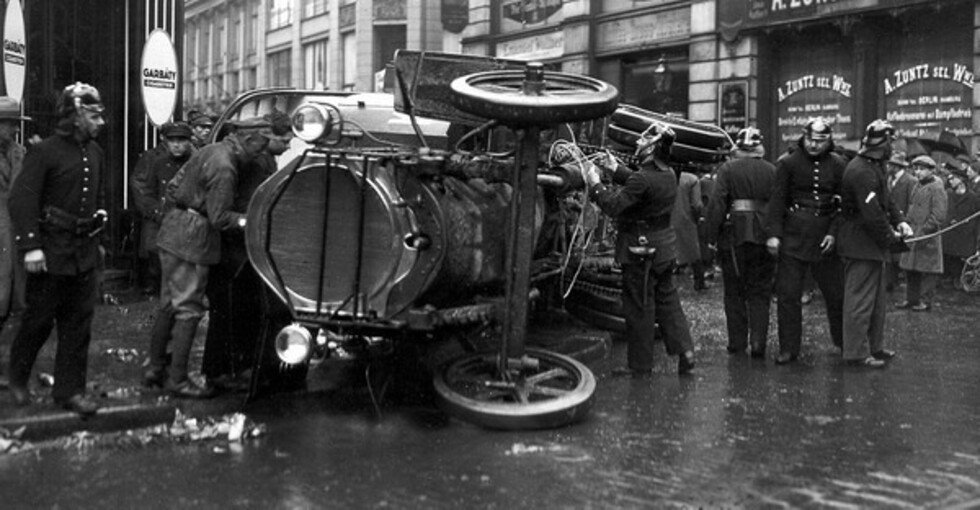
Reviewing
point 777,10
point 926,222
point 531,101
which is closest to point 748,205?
point 531,101

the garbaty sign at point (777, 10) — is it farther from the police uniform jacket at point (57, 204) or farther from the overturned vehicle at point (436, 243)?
the police uniform jacket at point (57, 204)

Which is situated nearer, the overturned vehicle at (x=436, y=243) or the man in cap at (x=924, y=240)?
the overturned vehicle at (x=436, y=243)

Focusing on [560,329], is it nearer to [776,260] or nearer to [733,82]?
[776,260]

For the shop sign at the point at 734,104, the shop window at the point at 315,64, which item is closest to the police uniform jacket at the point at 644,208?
the shop sign at the point at 734,104

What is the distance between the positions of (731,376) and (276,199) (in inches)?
147

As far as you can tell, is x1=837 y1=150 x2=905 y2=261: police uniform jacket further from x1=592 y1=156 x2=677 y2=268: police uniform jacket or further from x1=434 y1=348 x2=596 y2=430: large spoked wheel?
x1=434 y1=348 x2=596 y2=430: large spoked wheel

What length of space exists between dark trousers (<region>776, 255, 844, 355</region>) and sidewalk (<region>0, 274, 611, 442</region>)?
56.4 inches

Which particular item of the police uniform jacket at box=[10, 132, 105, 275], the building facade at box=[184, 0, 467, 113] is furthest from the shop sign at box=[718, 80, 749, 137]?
the police uniform jacket at box=[10, 132, 105, 275]

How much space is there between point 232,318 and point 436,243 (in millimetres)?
2005

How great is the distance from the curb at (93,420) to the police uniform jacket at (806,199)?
4774mm

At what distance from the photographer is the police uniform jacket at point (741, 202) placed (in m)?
9.62

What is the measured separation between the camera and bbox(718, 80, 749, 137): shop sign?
2197cm

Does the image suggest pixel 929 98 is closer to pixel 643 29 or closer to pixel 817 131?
pixel 643 29

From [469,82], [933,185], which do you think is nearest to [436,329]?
[469,82]
